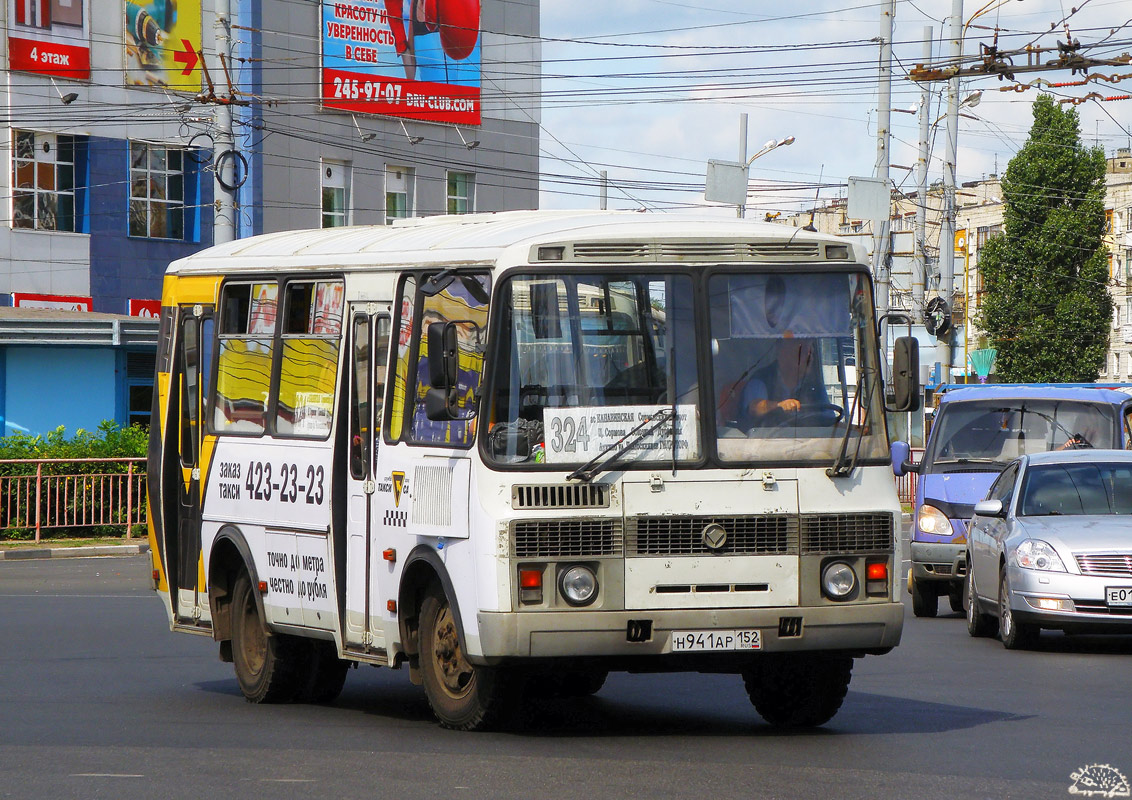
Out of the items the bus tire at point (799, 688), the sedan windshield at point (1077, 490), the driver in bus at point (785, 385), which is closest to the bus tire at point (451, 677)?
the bus tire at point (799, 688)

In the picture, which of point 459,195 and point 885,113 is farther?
point 459,195

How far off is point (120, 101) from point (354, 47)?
297 inches

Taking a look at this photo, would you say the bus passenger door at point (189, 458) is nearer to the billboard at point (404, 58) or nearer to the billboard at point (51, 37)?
the billboard at point (51, 37)

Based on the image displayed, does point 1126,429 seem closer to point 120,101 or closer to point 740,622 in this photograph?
point 740,622

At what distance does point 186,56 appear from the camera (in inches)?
1736

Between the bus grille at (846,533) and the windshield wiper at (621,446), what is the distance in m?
0.90

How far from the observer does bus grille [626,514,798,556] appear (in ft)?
30.4

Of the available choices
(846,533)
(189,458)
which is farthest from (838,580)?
(189,458)

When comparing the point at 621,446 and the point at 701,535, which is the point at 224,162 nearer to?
the point at 621,446

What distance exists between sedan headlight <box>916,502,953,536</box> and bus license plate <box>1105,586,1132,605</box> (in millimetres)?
4050

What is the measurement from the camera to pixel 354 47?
4809 centimetres

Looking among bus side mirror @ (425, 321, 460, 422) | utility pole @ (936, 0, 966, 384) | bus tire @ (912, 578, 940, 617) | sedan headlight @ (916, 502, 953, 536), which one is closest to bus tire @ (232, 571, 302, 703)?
bus side mirror @ (425, 321, 460, 422)

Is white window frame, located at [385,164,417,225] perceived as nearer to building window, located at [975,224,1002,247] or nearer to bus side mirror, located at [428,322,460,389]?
bus side mirror, located at [428,322,460,389]

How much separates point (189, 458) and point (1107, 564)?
7240mm
